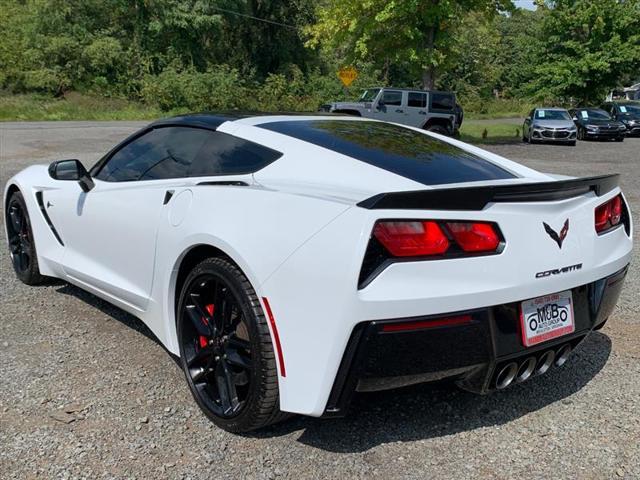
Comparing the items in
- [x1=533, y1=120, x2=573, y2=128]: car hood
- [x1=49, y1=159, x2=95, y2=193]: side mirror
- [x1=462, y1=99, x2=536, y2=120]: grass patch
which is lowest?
[x1=462, y1=99, x2=536, y2=120]: grass patch

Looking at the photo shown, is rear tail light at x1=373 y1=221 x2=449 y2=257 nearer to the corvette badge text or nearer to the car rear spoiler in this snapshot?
the car rear spoiler

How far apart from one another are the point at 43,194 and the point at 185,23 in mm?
36748

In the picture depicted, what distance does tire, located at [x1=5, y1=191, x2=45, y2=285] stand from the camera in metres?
4.54

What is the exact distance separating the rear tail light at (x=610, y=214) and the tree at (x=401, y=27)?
1663 cm

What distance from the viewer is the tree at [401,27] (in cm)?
1884

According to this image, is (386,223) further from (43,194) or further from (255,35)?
(255,35)

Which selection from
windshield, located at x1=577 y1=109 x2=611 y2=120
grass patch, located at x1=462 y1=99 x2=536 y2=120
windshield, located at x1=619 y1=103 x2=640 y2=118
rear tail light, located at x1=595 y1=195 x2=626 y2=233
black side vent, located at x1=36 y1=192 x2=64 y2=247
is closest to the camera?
rear tail light, located at x1=595 y1=195 x2=626 y2=233

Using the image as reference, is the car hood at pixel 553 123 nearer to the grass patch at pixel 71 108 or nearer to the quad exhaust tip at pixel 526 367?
the grass patch at pixel 71 108

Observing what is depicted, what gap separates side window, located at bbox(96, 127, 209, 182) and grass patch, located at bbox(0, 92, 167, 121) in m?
28.9

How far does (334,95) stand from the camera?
40875 mm

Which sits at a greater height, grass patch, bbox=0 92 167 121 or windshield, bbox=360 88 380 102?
windshield, bbox=360 88 380 102

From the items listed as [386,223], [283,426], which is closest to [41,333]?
[283,426]

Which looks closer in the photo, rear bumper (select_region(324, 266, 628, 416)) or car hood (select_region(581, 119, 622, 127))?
rear bumper (select_region(324, 266, 628, 416))

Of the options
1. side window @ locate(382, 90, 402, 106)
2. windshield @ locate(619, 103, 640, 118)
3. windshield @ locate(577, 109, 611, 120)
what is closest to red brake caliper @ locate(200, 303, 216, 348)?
side window @ locate(382, 90, 402, 106)
